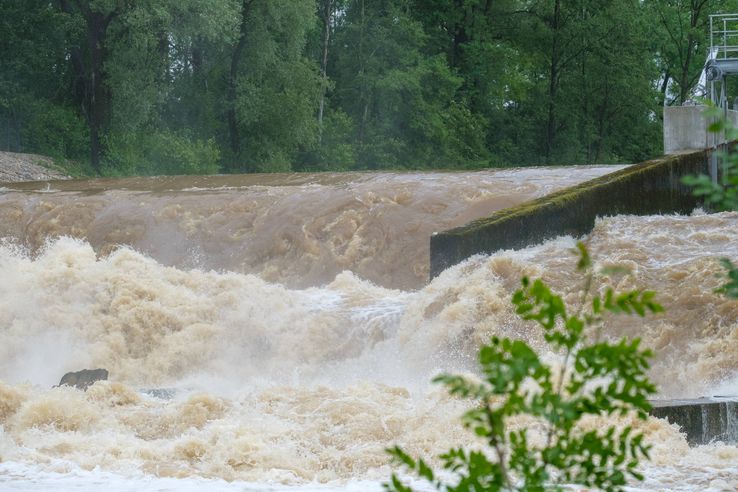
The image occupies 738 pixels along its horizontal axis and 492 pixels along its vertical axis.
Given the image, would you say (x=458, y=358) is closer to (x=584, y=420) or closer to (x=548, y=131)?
(x=584, y=420)

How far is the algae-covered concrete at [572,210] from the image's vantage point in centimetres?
1332

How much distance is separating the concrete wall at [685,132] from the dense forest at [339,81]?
13.8 metres

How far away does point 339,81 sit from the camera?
38.3 meters

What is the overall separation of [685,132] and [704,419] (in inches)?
408

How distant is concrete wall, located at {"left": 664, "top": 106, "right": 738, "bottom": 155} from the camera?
18141 millimetres

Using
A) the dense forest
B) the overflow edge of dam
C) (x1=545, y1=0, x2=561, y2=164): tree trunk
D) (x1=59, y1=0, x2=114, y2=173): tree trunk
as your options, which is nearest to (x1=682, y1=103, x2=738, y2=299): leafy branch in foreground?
the overflow edge of dam

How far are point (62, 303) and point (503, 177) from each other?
7.74 metres

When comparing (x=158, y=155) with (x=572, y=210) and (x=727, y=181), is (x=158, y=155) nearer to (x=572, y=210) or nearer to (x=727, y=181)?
(x=572, y=210)

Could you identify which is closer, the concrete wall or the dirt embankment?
the concrete wall

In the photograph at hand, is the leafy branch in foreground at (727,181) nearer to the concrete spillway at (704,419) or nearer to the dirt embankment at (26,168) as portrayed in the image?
the concrete spillway at (704,419)

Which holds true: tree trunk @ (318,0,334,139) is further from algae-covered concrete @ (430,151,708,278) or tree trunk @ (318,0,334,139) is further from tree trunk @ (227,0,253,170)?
algae-covered concrete @ (430,151,708,278)

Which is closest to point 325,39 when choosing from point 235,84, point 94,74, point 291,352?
point 235,84

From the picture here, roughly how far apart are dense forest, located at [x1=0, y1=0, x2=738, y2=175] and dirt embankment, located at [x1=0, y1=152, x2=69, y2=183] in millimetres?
1344

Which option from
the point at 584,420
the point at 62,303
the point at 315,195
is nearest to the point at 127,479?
the point at 584,420
